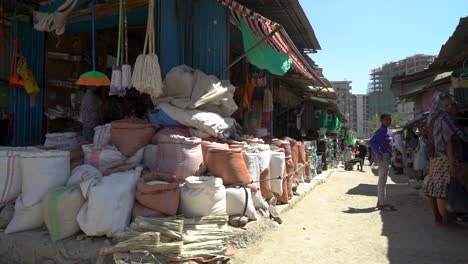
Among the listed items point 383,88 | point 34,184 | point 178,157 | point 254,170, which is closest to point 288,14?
point 254,170

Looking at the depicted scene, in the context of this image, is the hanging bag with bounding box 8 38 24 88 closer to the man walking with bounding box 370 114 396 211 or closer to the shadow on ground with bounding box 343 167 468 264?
the shadow on ground with bounding box 343 167 468 264

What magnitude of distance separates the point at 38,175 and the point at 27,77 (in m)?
3.45

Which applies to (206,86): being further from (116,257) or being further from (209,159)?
(116,257)

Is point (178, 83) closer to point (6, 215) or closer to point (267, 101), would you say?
point (6, 215)

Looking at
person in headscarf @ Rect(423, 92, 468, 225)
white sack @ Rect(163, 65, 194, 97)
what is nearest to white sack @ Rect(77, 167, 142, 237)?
white sack @ Rect(163, 65, 194, 97)

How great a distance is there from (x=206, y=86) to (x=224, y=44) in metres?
1.17

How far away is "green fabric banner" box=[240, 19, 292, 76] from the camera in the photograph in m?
6.07

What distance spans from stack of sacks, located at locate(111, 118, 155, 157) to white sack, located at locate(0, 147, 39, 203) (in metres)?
1.07

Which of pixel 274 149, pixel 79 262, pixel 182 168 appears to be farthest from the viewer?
pixel 274 149

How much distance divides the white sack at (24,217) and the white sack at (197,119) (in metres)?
1.91

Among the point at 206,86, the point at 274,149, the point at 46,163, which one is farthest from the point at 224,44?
the point at 46,163

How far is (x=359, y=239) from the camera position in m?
4.87

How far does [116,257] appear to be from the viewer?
127 inches

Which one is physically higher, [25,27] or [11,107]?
[25,27]
